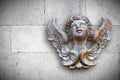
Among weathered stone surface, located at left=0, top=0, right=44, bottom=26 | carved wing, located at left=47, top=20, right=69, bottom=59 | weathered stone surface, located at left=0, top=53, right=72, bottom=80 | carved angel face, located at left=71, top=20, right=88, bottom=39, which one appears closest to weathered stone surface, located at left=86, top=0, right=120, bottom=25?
carved angel face, located at left=71, top=20, right=88, bottom=39

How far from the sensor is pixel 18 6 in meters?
4.30

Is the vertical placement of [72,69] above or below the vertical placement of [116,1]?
below

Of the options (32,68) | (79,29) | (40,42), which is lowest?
(32,68)

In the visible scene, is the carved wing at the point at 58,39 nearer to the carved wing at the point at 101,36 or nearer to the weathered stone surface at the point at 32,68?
the weathered stone surface at the point at 32,68

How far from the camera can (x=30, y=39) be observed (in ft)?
14.0

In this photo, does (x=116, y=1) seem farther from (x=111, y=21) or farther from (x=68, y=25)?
(x=68, y=25)

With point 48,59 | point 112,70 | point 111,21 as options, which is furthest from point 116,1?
point 48,59

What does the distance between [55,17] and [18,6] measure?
1.79 feet

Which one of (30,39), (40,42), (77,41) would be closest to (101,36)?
(77,41)

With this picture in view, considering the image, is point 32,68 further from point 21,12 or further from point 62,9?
point 62,9

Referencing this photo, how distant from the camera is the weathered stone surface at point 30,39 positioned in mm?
4250

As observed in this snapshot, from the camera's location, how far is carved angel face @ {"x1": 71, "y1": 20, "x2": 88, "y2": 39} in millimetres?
4066

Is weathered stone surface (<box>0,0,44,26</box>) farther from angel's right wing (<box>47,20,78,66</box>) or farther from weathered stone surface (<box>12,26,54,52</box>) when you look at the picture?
angel's right wing (<box>47,20,78,66</box>)

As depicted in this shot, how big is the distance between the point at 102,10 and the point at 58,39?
769 mm
